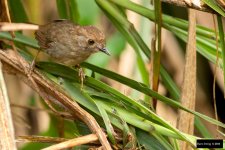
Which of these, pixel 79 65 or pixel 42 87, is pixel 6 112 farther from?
pixel 79 65

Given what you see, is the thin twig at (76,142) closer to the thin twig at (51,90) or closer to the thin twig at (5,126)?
the thin twig at (51,90)

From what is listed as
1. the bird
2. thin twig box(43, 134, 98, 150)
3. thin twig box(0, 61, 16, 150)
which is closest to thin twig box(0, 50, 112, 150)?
thin twig box(43, 134, 98, 150)

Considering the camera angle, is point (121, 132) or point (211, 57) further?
point (211, 57)

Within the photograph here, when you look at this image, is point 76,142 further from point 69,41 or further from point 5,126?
point 69,41

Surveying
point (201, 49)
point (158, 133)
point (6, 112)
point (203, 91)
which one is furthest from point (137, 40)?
point (203, 91)

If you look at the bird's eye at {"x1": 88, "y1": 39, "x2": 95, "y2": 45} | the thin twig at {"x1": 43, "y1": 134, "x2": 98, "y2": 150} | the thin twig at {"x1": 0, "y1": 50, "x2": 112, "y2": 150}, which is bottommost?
the thin twig at {"x1": 43, "y1": 134, "x2": 98, "y2": 150}

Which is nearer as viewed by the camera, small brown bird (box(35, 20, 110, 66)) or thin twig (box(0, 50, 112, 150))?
thin twig (box(0, 50, 112, 150))

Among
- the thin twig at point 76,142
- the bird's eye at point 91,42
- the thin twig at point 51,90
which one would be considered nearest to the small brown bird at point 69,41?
the bird's eye at point 91,42

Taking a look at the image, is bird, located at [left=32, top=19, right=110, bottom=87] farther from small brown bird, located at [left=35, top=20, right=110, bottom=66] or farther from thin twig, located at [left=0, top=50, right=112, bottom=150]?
thin twig, located at [left=0, top=50, right=112, bottom=150]
